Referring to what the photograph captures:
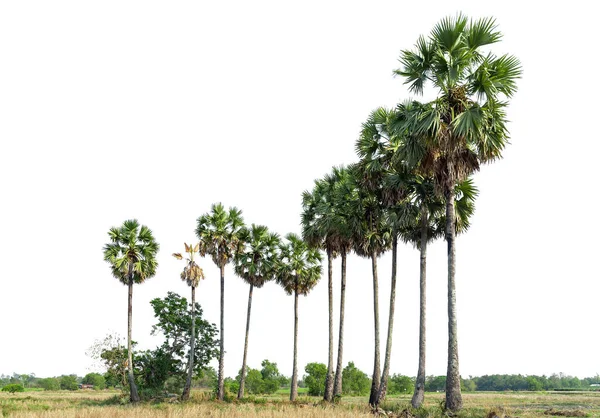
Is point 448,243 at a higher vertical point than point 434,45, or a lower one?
lower

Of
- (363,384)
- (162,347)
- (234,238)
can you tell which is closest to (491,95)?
(234,238)

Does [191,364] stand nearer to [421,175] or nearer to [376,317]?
[376,317]

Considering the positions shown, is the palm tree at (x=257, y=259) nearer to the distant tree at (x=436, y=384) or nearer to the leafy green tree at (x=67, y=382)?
the distant tree at (x=436, y=384)

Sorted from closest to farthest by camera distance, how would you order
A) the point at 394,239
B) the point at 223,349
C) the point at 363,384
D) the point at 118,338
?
the point at 394,239
the point at 223,349
the point at 118,338
the point at 363,384

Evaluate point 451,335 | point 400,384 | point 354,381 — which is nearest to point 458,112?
point 451,335

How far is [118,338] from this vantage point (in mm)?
53125

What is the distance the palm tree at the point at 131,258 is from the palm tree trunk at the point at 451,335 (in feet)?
111

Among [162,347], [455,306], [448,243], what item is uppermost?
[448,243]

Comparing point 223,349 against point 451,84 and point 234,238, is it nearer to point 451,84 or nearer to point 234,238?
point 234,238

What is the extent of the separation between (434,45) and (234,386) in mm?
75322

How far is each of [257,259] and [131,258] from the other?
37.6 feet

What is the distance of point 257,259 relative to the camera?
51.0 m

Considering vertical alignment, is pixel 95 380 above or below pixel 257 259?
below

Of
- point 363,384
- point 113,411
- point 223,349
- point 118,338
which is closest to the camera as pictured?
point 113,411
